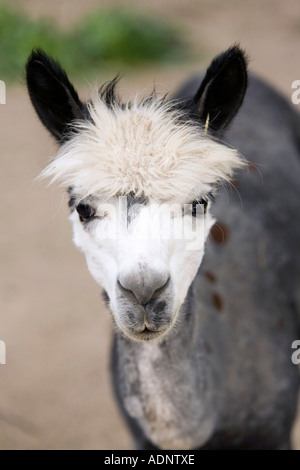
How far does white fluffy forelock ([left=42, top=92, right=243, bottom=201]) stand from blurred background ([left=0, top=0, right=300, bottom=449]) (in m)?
0.31

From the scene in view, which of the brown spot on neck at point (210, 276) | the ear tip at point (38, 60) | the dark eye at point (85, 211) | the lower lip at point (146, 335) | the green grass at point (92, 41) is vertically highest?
the green grass at point (92, 41)

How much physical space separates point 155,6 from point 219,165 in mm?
8605

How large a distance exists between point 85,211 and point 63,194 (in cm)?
31

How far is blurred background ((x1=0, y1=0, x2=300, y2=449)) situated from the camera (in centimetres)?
450

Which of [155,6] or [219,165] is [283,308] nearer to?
[219,165]

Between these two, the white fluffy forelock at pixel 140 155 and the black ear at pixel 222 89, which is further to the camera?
the black ear at pixel 222 89

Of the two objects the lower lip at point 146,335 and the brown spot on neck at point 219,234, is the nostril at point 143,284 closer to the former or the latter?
the lower lip at point 146,335

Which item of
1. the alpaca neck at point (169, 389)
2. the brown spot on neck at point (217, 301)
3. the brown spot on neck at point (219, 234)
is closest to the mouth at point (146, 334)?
the alpaca neck at point (169, 389)

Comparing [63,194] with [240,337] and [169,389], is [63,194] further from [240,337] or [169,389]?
[240,337]

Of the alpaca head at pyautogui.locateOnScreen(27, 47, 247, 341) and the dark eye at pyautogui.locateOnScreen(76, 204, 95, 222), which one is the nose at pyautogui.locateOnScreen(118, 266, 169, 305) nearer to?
the alpaca head at pyautogui.locateOnScreen(27, 47, 247, 341)

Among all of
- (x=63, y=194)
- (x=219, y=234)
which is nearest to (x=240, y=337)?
(x=219, y=234)

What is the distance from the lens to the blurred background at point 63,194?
177 inches

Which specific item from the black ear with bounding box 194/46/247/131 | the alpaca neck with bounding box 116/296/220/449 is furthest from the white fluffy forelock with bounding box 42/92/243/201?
the alpaca neck with bounding box 116/296/220/449

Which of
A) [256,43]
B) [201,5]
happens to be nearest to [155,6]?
[201,5]
